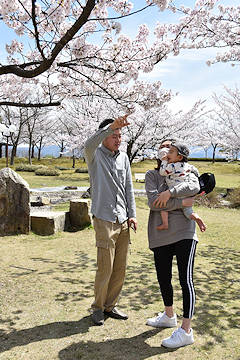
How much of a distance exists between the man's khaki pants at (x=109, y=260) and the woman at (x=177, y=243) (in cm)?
38

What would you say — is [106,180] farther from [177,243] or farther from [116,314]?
[116,314]

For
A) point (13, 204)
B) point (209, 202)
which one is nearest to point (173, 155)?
point (13, 204)

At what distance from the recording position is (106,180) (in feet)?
8.95

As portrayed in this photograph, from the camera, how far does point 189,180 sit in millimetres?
2404

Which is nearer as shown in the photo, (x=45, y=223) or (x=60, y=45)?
(x=60, y=45)

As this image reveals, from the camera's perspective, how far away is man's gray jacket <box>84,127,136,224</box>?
2.64 metres

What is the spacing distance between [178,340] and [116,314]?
0.73 m

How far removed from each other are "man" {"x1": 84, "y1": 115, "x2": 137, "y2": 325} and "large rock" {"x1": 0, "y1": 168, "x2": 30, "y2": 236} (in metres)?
3.62

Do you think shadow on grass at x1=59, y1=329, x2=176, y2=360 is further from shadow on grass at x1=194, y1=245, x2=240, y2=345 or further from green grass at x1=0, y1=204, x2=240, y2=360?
shadow on grass at x1=194, y1=245, x2=240, y2=345

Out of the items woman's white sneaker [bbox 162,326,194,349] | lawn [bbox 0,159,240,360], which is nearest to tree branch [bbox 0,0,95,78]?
lawn [bbox 0,159,240,360]

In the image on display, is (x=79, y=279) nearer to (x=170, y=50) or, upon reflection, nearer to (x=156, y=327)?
(x=156, y=327)

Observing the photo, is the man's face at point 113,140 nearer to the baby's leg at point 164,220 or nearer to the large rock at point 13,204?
the baby's leg at point 164,220

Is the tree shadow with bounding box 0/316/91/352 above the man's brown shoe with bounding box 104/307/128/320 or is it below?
below

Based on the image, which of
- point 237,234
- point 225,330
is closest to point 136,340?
point 225,330
